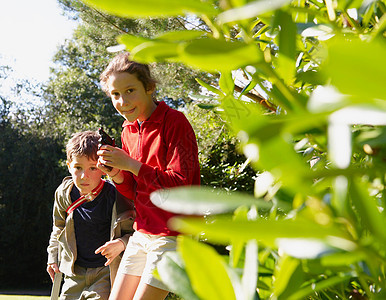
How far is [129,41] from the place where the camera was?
38cm

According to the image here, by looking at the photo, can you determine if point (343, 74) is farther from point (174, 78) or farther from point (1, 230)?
point (1, 230)

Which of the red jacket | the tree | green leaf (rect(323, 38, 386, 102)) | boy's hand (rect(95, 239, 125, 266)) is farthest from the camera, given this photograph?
the tree

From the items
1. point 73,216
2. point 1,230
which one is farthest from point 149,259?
point 1,230

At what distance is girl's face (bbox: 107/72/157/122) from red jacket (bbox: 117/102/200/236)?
0.06m

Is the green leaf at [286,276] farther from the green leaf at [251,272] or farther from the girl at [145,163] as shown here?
the girl at [145,163]

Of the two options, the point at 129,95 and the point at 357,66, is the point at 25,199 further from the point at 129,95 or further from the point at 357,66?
the point at 357,66

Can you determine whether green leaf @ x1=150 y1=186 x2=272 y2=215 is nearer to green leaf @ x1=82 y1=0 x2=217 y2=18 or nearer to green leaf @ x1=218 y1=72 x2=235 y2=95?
green leaf @ x1=82 y1=0 x2=217 y2=18

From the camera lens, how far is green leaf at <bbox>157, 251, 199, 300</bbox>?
1.15ft

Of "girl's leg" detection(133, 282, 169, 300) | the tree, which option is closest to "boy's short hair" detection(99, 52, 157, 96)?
"girl's leg" detection(133, 282, 169, 300)

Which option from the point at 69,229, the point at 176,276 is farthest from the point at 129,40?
the point at 69,229

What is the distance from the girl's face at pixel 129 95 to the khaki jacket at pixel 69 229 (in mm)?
718

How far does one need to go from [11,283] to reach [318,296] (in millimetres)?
13214

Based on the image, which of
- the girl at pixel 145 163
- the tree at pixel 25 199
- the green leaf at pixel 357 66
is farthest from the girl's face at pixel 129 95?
the tree at pixel 25 199

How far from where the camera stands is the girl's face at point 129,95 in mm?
2184
